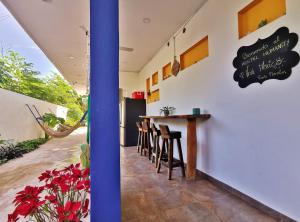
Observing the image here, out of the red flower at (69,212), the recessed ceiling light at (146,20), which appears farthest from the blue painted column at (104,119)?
the recessed ceiling light at (146,20)

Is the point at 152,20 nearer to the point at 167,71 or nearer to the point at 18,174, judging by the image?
the point at 167,71

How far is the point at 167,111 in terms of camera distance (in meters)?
4.20

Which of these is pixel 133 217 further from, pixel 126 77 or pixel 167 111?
pixel 126 77

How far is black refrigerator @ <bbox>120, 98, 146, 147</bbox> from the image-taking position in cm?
602

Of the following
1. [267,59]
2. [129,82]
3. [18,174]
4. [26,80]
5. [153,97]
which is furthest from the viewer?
[26,80]

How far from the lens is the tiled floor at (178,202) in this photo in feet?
5.94

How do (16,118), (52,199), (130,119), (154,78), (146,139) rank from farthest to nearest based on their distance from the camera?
(130,119)
(154,78)
(16,118)
(146,139)
(52,199)

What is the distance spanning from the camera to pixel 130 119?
6.09 metres

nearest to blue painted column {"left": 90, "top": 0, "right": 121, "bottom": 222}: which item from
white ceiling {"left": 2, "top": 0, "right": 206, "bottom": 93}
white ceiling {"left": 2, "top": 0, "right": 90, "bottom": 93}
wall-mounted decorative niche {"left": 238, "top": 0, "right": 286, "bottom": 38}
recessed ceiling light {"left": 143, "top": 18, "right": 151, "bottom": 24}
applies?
wall-mounted decorative niche {"left": 238, "top": 0, "right": 286, "bottom": 38}

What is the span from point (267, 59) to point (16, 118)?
6313 millimetres

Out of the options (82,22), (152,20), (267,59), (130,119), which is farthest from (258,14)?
(130,119)

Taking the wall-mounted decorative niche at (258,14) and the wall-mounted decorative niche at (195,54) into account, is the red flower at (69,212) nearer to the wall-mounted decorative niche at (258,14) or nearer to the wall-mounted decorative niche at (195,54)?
the wall-mounted decorative niche at (258,14)

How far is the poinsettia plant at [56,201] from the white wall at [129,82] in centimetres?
642

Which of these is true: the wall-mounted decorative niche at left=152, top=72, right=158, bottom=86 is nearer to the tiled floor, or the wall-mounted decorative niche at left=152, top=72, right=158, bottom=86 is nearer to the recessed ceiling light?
the recessed ceiling light
